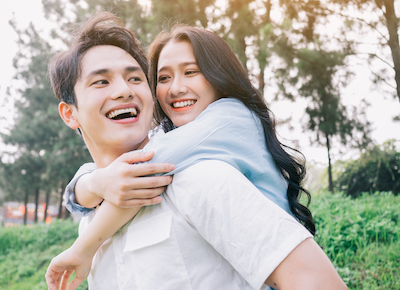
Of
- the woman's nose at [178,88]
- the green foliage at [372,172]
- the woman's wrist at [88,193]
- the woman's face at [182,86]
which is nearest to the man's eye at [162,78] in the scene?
the woman's face at [182,86]

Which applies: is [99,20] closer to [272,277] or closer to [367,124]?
[272,277]

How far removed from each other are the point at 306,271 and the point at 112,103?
112 cm

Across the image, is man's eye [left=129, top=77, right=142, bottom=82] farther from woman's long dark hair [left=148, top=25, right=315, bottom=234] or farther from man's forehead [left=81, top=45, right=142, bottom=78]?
woman's long dark hair [left=148, top=25, right=315, bottom=234]

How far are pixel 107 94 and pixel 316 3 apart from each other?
5.48 m

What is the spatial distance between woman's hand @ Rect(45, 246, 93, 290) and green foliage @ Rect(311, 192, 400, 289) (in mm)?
2348

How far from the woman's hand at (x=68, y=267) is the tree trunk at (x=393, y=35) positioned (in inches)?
198

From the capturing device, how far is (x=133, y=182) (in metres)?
1.22

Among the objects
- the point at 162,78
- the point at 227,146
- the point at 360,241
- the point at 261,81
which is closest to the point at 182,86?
the point at 162,78

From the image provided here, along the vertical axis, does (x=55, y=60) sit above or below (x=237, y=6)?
below

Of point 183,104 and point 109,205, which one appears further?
point 183,104

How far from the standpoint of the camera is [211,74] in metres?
1.85

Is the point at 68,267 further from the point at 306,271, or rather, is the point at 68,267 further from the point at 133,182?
the point at 306,271

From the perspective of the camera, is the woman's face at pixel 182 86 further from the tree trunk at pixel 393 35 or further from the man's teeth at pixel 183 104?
the tree trunk at pixel 393 35

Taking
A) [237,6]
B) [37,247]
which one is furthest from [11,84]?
[237,6]
